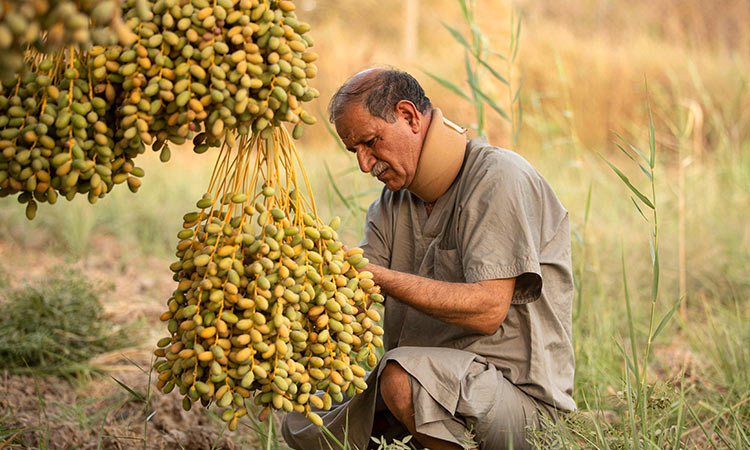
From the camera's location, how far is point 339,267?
190cm

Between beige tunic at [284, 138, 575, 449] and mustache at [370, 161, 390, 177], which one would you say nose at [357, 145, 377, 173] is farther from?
beige tunic at [284, 138, 575, 449]

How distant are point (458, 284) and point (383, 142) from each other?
53 cm

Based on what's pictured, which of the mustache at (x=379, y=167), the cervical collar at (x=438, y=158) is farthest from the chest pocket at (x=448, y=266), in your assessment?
the mustache at (x=379, y=167)

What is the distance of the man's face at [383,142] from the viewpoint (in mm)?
2326

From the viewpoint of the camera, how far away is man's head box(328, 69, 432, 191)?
233 cm

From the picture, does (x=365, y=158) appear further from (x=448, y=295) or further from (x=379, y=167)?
(x=448, y=295)

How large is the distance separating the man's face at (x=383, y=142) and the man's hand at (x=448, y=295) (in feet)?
1.25

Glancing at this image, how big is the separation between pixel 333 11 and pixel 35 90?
64.9 feet

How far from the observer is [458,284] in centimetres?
222

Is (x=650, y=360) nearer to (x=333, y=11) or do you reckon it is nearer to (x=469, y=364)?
(x=469, y=364)

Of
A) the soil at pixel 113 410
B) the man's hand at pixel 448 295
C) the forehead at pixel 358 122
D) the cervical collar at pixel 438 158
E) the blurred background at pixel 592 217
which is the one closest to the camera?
the man's hand at pixel 448 295

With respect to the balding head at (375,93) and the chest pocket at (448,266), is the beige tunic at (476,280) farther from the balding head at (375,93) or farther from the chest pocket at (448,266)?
the balding head at (375,93)

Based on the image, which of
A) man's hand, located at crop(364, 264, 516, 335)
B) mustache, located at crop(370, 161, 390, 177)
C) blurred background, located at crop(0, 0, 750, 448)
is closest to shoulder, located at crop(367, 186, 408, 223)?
blurred background, located at crop(0, 0, 750, 448)

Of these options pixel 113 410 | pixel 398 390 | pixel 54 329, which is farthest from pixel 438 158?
pixel 54 329
